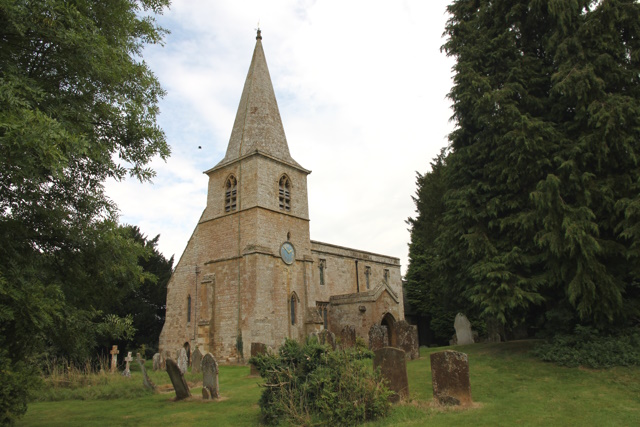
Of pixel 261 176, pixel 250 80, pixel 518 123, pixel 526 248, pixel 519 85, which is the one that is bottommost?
pixel 526 248

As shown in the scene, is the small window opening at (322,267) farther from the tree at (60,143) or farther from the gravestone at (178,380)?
the tree at (60,143)

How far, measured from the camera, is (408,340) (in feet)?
48.8

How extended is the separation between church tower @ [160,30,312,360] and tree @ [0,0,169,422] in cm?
1385

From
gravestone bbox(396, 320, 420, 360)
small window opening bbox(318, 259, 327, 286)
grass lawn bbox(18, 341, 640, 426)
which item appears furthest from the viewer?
small window opening bbox(318, 259, 327, 286)

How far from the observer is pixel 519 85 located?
12188mm

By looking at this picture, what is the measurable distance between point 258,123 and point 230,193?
4.52 metres

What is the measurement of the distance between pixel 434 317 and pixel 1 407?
1202 inches

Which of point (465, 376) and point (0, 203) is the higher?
point (0, 203)

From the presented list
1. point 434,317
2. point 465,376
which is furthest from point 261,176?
point 434,317

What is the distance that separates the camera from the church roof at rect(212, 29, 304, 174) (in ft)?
78.2

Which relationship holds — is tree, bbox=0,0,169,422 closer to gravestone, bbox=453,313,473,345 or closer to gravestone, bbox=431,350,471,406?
gravestone, bbox=431,350,471,406

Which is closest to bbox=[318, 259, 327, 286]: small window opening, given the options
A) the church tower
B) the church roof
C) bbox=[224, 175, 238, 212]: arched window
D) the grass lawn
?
the church tower

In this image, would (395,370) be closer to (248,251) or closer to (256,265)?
(256,265)

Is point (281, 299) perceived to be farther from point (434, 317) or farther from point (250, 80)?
point (434, 317)
